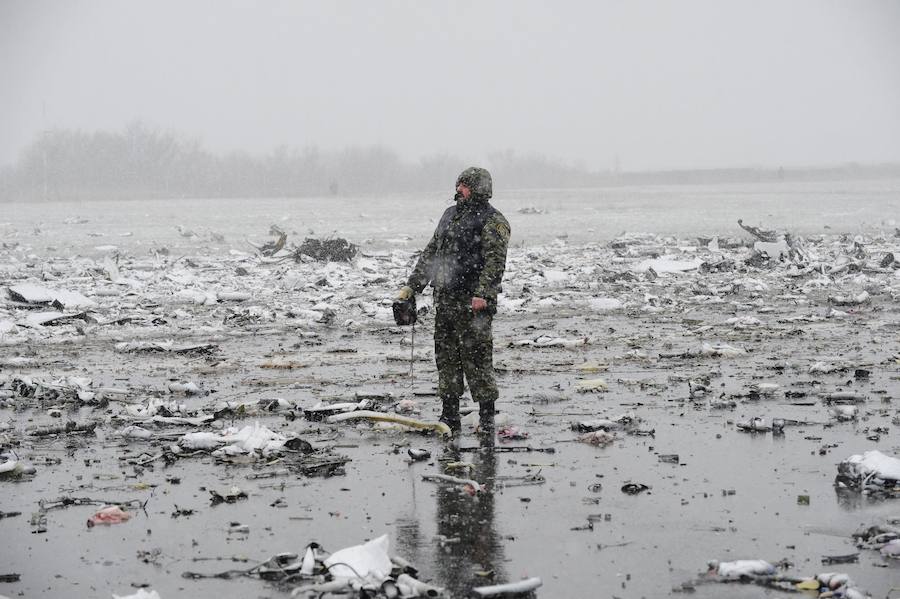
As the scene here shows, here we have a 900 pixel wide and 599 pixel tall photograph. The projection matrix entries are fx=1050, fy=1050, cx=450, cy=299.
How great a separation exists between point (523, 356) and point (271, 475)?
496 cm

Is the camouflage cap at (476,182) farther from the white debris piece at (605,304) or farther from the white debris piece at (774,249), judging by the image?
the white debris piece at (774,249)

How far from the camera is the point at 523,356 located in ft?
35.3

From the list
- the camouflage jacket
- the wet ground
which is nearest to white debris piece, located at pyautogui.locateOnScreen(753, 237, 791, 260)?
the wet ground

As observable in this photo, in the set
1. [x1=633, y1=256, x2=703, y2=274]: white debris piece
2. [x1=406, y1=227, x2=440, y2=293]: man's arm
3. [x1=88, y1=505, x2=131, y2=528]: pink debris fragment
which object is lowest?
[x1=88, y1=505, x2=131, y2=528]: pink debris fragment

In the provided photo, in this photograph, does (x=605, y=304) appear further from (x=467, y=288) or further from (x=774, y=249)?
(x=467, y=288)

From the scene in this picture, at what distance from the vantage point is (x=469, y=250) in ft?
24.1

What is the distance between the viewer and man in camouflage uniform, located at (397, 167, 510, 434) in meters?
7.30

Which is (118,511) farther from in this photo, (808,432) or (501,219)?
(808,432)

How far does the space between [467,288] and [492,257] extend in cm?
30

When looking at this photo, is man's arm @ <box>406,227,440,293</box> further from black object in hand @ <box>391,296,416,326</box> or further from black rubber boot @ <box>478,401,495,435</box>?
black rubber boot @ <box>478,401,495,435</box>

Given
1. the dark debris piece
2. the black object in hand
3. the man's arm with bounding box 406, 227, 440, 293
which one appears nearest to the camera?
the man's arm with bounding box 406, 227, 440, 293

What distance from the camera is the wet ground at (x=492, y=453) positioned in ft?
15.4

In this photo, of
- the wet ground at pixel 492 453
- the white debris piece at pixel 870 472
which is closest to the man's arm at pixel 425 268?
the wet ground at pixel 492 453

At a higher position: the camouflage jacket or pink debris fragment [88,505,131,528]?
the camouflage jacket
